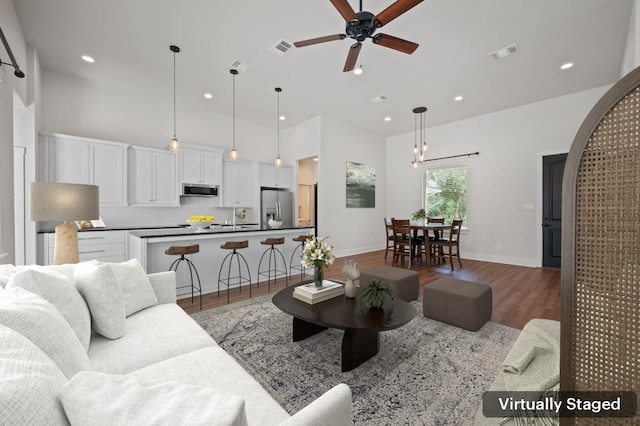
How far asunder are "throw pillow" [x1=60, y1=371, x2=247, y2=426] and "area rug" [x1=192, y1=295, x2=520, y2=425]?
3.98 ft

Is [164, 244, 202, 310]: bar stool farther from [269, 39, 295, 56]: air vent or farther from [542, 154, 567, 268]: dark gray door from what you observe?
[542, 154, 567, 268]: dark gray door

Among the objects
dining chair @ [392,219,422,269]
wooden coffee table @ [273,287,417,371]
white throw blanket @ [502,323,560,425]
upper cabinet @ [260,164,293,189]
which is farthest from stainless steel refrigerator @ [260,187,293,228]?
white throw blanket @ [502,323,560,425]

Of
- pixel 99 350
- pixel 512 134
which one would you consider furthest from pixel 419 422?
pixel 512 134

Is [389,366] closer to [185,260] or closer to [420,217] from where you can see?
[185,260]

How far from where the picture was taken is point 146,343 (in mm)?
1551

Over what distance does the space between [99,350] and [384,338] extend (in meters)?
2.13

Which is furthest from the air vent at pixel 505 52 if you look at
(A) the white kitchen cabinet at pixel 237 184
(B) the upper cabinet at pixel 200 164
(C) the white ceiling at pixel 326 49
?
(B) the upper cabinet at pixel 200 164

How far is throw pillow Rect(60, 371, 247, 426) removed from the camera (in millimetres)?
614

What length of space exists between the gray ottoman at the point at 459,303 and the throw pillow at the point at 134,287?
8.68ft

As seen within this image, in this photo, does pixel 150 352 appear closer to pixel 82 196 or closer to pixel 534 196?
pixel 82 196

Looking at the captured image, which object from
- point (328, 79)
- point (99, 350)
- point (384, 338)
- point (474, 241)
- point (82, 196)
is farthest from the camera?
point (474, 241)

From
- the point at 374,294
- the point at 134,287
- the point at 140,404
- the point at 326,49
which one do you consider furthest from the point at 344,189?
the point at 140,404

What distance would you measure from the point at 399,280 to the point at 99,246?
4386 mm

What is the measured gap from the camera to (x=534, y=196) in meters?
5.62
